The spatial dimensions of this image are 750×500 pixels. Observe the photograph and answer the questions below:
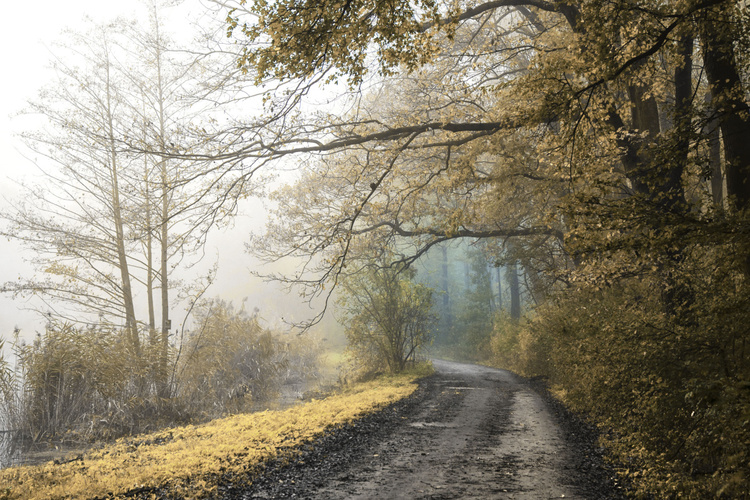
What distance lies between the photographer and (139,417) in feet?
34.2

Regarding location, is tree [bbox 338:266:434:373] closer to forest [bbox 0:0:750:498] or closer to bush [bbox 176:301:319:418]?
forest [bbox 0:0:750:498]

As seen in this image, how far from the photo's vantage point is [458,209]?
931 centimetres

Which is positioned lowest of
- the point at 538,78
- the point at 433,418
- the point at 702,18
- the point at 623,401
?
the point at 433,418

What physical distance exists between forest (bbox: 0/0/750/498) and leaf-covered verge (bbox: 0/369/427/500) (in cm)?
225

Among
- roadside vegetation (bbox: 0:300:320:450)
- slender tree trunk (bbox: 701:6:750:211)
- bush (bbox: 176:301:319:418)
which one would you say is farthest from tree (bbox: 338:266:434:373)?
slender tree trunk (bbox: 701:6:750:211)

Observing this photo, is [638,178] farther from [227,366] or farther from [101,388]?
[227,366]

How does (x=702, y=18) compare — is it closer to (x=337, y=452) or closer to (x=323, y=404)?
(x=337, y=452)

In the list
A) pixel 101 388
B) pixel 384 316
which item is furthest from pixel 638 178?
pixel 384 316

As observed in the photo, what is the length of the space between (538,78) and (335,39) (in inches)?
90.3

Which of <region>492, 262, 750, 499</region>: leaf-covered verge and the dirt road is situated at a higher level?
<region>492, 262, 750, 499</region>: leaf-covered verge

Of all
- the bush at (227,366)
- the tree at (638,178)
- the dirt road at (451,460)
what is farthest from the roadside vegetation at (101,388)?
the tree at (638,178)

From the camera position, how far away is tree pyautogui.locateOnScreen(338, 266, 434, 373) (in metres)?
16.5

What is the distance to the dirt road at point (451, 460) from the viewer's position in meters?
5.15

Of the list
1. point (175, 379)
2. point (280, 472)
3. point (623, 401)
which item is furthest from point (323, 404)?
point (623, 401)
